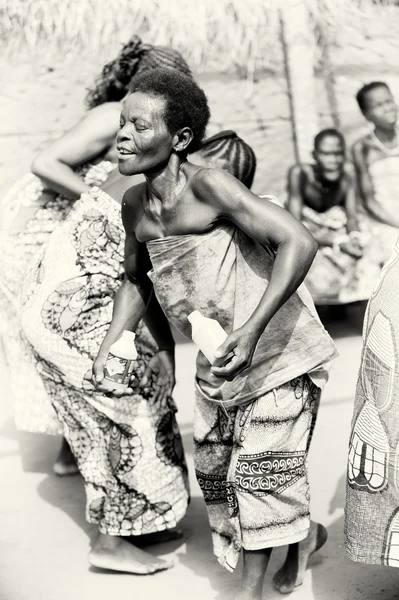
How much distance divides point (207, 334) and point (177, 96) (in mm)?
755

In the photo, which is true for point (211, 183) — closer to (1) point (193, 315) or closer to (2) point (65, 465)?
(1) point (193, 315)

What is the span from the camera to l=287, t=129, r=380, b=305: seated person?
633 cm

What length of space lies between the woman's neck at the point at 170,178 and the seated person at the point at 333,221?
11.0 ft

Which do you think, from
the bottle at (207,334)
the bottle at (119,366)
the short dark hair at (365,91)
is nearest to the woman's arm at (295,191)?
the short dark hair at (365,91)

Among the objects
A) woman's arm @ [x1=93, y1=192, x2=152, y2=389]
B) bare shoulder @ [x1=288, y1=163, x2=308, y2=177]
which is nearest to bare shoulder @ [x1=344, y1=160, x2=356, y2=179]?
bare shoulder @ [x1=288, y1=163, x2=308, y2=177]

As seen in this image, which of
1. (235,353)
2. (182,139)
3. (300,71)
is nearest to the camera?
(235,353)

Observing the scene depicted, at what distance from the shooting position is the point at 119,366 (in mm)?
3258

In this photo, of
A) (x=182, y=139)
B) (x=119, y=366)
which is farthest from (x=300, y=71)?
(x=119, y=366)

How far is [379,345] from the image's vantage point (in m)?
2.76

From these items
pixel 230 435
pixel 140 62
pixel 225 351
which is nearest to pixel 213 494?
pixel 230 435

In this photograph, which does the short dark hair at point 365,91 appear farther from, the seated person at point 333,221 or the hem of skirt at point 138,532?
the hem of skirt at point 138,532

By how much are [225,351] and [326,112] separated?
4.01 metres

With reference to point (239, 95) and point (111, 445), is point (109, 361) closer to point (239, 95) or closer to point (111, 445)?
point (111, 445)

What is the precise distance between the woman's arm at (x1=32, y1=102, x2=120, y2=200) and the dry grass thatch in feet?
7.42
